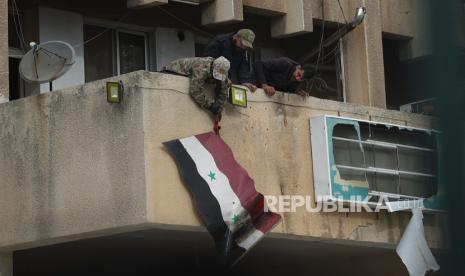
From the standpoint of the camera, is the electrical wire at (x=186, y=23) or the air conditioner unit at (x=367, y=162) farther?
the electrical wire at (x=186, y=23)

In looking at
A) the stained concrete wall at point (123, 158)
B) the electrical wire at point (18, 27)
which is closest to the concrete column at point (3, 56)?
the stained concrete wall at point (123, 158)

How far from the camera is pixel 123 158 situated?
33.2ft

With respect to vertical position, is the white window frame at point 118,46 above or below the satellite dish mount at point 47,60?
above

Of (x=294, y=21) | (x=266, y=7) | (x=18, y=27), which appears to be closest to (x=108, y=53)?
(x=18, y=27)

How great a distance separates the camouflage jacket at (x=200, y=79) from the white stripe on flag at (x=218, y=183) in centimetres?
47

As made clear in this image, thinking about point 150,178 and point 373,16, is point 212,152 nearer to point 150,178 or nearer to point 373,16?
point 150,178

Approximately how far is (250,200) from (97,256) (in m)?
3.81

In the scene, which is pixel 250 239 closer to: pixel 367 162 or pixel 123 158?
pixel 123 158

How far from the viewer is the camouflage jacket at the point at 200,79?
10.5m

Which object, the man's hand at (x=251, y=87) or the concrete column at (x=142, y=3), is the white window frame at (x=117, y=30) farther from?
the man's hand at (x=251, y=87)

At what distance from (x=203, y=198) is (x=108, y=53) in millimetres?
4843

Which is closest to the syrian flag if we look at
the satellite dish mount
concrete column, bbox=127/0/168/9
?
the satellite dish mount

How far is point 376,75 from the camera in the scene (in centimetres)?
1573

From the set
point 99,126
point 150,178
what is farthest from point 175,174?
point 99,126
